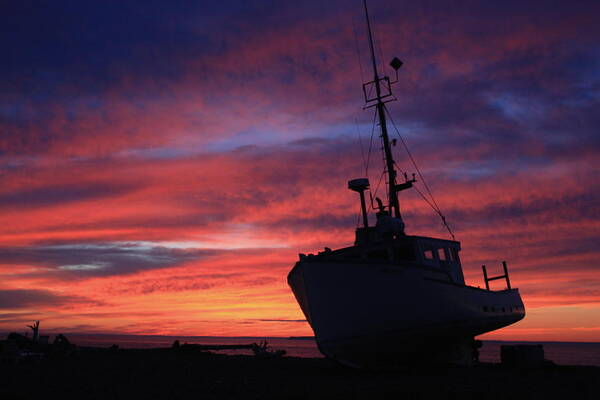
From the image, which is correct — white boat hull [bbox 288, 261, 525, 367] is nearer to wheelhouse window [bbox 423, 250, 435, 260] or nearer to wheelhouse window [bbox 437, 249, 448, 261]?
wheelhouse window [bbox 423, 250, 435, 260]

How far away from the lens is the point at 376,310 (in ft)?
61.6

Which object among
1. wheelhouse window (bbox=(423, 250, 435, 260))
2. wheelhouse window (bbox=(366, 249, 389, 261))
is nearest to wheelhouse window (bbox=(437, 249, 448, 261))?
wheelhouse window (bbox=(423, 250, 435, 260))

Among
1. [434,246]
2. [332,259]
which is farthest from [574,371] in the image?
[332,259]

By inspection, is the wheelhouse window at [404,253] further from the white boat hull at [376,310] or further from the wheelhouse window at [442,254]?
the wheelhouse window at [442,254]

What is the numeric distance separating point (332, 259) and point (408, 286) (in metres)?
3.36

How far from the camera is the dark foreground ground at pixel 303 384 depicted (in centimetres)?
1386

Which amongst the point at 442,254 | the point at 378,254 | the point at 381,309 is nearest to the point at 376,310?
the point at 381,309

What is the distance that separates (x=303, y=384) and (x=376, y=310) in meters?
4.29

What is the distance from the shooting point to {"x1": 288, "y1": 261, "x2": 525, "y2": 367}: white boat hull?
18797mm

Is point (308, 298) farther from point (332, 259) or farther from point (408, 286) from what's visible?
point (408, 286)

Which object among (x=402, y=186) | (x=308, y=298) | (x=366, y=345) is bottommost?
(x=366, y=345)

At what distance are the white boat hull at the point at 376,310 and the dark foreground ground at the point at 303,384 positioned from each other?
1100mm

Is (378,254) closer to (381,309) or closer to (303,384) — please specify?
(381,309)

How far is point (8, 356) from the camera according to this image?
2770 cm
